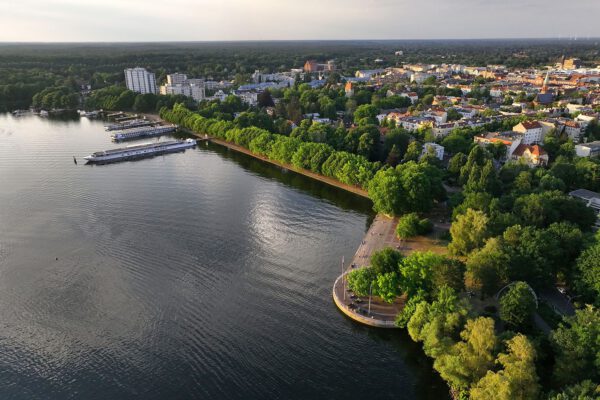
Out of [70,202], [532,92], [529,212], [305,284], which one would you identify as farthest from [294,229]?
[532,92]

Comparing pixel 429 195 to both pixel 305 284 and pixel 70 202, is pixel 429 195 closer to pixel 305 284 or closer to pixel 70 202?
pixel 305 284

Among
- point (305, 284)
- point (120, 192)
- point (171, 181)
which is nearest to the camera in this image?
point (305, 284)

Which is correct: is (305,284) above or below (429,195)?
below

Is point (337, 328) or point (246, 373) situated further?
point (337, 328)

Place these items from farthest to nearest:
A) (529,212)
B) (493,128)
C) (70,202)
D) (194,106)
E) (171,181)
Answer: (194,106), (493,128), (171,181), (70,202), (529,212)

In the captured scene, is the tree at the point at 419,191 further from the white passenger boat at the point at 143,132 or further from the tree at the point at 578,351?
the white passenger boat at the point at 143,132

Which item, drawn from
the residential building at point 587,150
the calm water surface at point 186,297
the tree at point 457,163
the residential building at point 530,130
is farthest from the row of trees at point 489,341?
the residential building at point 530,130

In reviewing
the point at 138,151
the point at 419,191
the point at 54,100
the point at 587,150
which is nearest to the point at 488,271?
the point at 419,191
